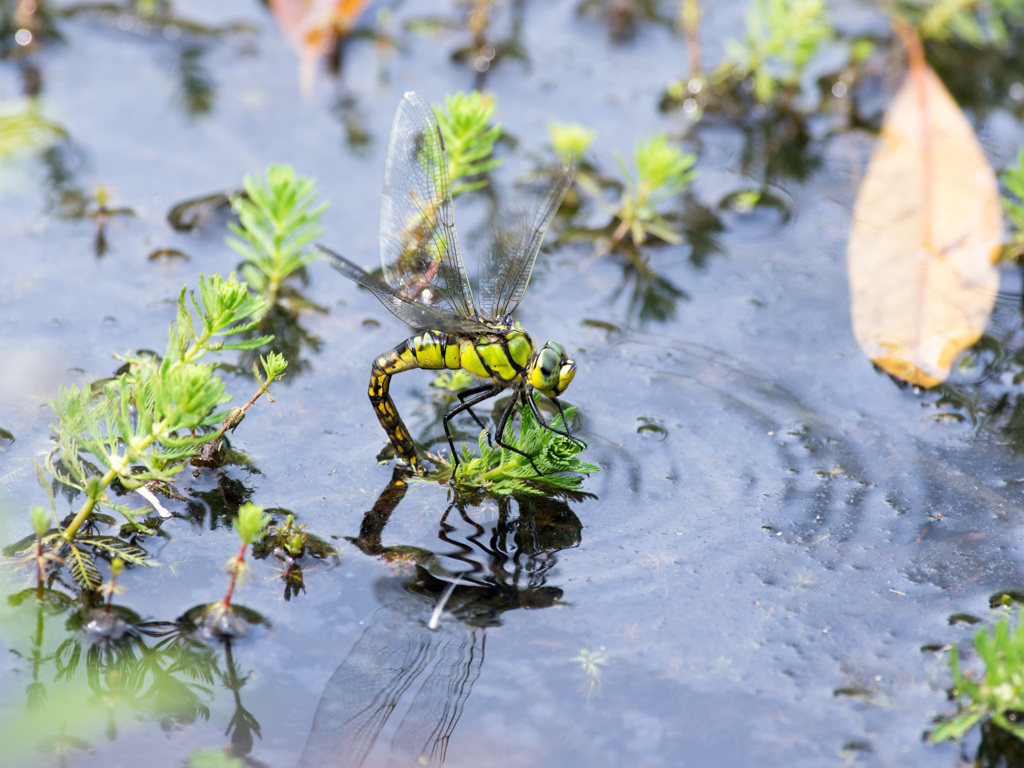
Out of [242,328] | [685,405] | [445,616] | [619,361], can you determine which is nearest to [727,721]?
[445,616]

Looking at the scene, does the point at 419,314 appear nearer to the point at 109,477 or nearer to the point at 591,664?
the point at 109,477

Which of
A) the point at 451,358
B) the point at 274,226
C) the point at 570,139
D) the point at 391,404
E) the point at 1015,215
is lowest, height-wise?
the point at 391,404

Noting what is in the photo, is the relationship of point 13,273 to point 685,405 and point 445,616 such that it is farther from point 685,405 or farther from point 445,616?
point 685,405

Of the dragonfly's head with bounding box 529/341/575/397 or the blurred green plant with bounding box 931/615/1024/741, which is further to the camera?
the dragonfly's head with bounding box 529/341/575/397

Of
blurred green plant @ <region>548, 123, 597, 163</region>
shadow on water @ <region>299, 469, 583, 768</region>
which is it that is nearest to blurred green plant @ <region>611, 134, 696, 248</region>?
blurred green plant @ <region>548, 123, 597, 163</region>

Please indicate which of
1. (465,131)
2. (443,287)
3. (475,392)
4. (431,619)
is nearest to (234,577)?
(431,619)

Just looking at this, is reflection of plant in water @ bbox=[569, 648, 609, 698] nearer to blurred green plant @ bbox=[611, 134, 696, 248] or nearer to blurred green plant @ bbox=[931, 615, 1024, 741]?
blurred green plant @ bbox=[931, 615, 1024, 741]

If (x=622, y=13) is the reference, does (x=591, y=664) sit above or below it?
below

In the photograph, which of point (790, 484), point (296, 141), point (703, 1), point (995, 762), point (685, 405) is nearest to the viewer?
point (995, 762)
